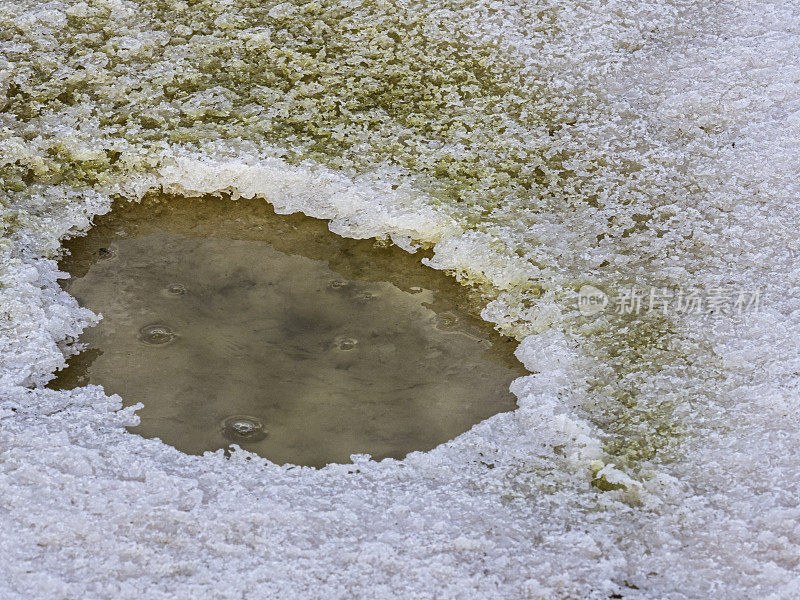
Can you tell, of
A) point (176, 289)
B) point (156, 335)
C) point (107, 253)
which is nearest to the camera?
point (156, 335)

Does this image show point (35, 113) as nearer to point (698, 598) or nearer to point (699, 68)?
point (699, 68)

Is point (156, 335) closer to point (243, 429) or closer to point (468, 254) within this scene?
point (243, 429)

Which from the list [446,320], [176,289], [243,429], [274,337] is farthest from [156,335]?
[446,320]

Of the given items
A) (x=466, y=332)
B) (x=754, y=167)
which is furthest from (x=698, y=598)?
(x=754, y=167)

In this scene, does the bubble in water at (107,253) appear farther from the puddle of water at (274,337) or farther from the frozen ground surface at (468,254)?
the frozen ground surface at (468,254)

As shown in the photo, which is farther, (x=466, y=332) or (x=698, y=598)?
(x=466, y=332)

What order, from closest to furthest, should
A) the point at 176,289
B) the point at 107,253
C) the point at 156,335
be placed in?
the point at 156,335
the point at 176,289
the point at 107,253

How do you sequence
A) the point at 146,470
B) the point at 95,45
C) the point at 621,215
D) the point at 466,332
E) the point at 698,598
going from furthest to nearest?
the point at 95,45
the point at 621,215
the point at 466,332
the point at 146,470
the point at 698,598
